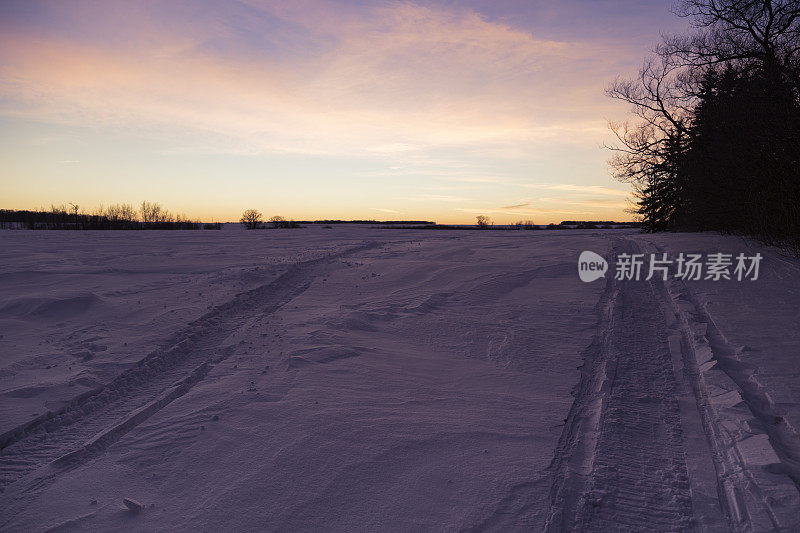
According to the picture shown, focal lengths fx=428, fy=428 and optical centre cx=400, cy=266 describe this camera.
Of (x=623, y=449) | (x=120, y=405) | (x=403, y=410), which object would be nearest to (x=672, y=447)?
(x=623, y=449)

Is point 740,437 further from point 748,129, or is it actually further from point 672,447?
point 748,129

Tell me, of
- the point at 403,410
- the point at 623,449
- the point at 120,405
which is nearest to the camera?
the point at 623,449

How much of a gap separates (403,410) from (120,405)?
259 cm

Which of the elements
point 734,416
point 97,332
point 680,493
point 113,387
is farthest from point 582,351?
point 97,332

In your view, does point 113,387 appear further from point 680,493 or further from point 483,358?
point 680,493

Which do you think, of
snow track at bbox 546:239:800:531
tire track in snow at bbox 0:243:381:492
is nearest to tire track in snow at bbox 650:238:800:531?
snow track at bbox 546:239:800:531

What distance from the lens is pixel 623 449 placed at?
10.0ft

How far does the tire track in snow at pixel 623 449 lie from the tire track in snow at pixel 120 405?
3.34 metres

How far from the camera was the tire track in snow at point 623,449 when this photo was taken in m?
2.46

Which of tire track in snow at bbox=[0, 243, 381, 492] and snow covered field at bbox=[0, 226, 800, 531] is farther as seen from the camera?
tire track in snow at bbox=[0, 243, 381, 492]

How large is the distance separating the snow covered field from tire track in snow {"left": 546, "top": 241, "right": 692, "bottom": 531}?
0.02m

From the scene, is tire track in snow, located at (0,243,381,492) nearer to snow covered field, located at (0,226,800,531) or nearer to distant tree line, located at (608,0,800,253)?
snow covered field, located at (0,226,800,531)

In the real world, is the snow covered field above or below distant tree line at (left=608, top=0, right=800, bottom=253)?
below

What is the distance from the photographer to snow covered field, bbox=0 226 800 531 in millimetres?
2533
